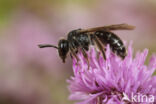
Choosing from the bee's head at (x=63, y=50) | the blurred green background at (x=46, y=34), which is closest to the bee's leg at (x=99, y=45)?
the bee's head at (x=63, y=50)

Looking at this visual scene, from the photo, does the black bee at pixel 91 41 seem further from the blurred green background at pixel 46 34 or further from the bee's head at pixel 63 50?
the blurred green background at pixel 46 34

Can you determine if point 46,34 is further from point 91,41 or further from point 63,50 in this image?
point 63,50

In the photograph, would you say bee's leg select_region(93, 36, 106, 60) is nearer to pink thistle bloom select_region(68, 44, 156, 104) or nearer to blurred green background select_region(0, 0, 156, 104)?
pink thistle bloom select_region(68, 44, 156, 104)

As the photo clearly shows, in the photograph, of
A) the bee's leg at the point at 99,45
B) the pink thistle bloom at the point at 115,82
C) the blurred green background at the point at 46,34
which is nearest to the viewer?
the pink thistle bloom at the point at 115,82

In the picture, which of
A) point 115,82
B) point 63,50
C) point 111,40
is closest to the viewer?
point 115,82

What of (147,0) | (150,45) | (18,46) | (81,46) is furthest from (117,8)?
(81,46)

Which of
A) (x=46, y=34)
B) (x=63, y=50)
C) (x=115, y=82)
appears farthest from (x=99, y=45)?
(x=46, y=34)
